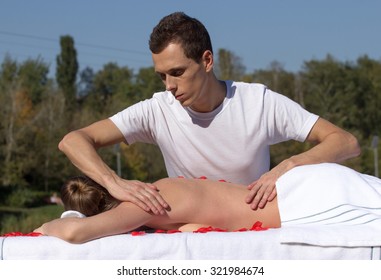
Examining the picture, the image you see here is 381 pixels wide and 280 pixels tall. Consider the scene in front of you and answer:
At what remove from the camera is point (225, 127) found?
294cm

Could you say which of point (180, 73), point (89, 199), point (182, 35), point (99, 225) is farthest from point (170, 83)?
point (99, 225)

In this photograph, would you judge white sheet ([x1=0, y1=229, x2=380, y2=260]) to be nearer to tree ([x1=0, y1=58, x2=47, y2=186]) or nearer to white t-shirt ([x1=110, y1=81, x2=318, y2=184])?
white t-shirt ([x1=110, y1=81, x2=318, y2=184])

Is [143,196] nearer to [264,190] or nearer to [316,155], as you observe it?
[264,190]

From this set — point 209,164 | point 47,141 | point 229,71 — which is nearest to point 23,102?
point 47,141

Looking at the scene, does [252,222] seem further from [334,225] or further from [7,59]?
[7,59]

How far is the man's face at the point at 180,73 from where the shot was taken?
270cm

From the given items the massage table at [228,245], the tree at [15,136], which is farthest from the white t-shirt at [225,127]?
the tree at [15,136]

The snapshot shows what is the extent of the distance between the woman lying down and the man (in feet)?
1.07

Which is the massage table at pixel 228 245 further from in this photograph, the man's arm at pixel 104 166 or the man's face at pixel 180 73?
the man's face at pixel 180 73

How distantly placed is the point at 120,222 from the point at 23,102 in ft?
89.8

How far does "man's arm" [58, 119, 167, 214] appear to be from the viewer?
7.55 feet

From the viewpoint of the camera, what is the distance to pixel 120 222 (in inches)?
86.4

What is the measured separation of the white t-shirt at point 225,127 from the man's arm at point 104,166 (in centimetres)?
8

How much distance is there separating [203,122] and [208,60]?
248mm
